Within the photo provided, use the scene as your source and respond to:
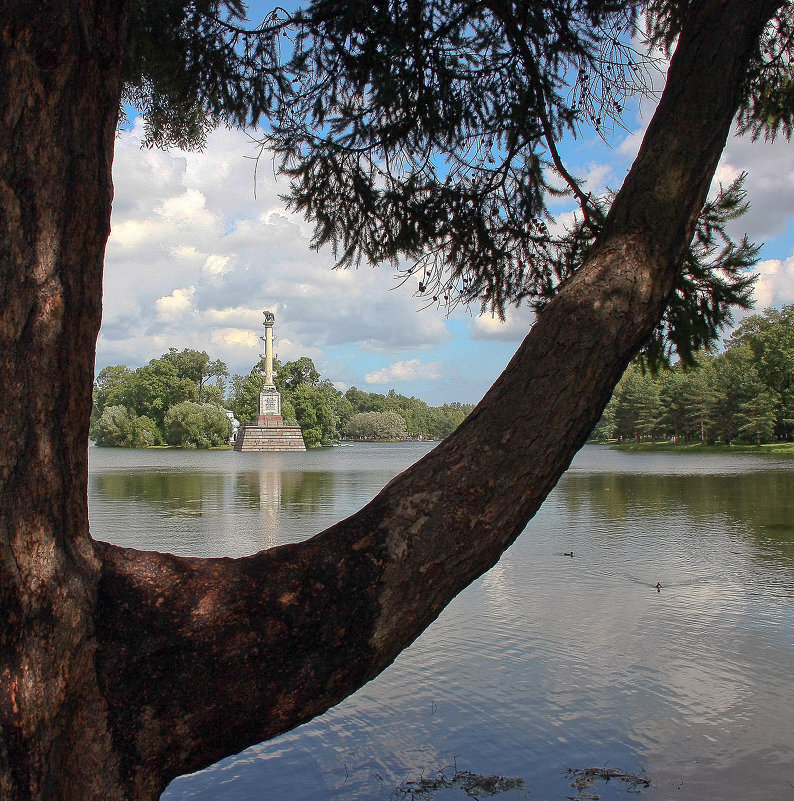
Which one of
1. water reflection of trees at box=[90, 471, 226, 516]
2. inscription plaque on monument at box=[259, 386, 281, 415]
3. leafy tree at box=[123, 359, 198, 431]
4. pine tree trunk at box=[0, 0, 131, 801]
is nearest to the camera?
pine tree trunk at box=[0, 0, 131, 801]

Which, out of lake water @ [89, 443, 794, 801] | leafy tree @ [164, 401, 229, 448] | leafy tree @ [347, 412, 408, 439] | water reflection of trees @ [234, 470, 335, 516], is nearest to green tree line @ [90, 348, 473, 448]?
leafy tree @ [164, 401, 229, 448]

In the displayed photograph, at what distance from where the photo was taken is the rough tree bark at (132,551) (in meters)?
1.50

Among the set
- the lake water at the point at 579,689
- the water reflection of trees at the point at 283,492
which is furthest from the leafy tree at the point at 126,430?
the lake water at the point at 579,689

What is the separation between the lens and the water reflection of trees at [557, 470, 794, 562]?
14.4 meters

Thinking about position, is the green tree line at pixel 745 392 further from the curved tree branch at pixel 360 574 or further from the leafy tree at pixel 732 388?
the curved tree branch at pixel 360 574

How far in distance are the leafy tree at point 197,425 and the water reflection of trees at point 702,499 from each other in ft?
216

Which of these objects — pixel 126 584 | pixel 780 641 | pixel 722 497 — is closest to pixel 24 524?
pixel 126 584

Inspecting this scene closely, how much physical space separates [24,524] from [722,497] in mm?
20656

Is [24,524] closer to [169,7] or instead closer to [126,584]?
[126,584]

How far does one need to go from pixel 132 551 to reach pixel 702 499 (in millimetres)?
19717

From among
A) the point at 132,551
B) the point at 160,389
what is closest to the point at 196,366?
the point at 160,389

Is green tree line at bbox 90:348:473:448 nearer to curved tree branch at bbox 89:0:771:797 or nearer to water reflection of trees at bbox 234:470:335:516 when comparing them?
water reflection of trees at bbox 234:470:335:516

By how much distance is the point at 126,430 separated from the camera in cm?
9694

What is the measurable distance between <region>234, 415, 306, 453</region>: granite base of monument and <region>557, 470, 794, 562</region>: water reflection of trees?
53.5m
